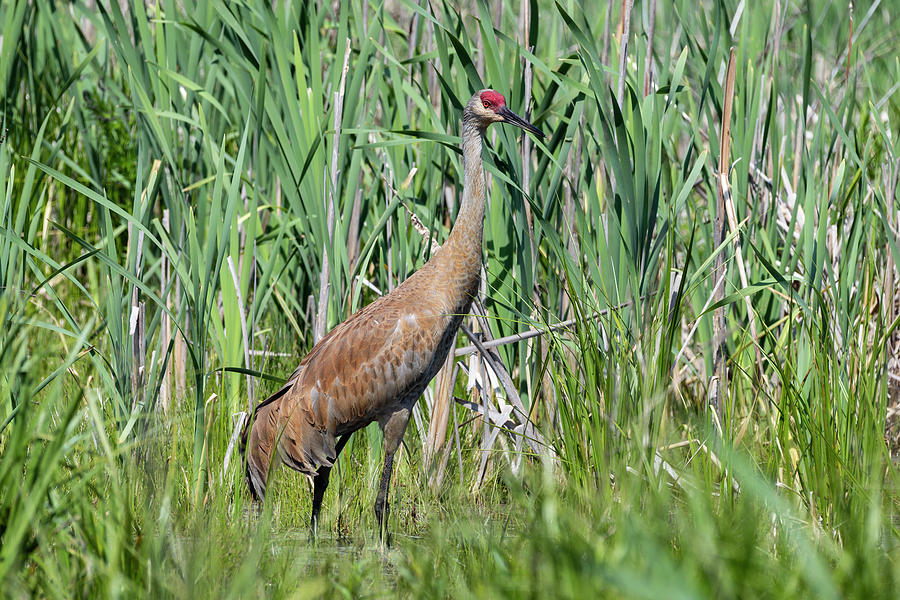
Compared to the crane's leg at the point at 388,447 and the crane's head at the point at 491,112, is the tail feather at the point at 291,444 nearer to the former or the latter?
the crane's leg at the point at 388,447

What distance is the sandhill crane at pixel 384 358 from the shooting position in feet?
12.6

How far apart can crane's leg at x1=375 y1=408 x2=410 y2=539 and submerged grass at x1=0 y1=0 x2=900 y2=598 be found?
12cm

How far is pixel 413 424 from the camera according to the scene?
15.1 feet

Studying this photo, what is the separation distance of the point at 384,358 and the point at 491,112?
106cm

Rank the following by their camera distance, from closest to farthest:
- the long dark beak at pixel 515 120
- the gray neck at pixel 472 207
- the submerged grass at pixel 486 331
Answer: the submerged grass at pixel 486 331 < the long dark beak at pixel 515 120 < the gray neck at pixel 472 207

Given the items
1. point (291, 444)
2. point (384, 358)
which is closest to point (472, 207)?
point (384, 358)

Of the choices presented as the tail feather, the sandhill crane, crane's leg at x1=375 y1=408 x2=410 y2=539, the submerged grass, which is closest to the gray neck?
the sandhill crane

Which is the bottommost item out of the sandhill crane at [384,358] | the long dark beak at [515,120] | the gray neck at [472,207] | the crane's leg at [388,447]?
the crane's leg at [388,447]

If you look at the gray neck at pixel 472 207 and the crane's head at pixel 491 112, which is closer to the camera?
the crane's head at pixel 491 112

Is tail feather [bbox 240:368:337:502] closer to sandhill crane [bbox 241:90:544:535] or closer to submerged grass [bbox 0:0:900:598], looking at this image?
sandhill crane [bbox 241:90:544:535]

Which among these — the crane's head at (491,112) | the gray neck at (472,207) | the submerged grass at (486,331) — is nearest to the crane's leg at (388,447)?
the submerged grass at (486,331)

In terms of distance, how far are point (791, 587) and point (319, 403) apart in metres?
2.26

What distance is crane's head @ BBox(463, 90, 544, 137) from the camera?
148 inches

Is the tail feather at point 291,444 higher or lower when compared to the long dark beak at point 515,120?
lower
